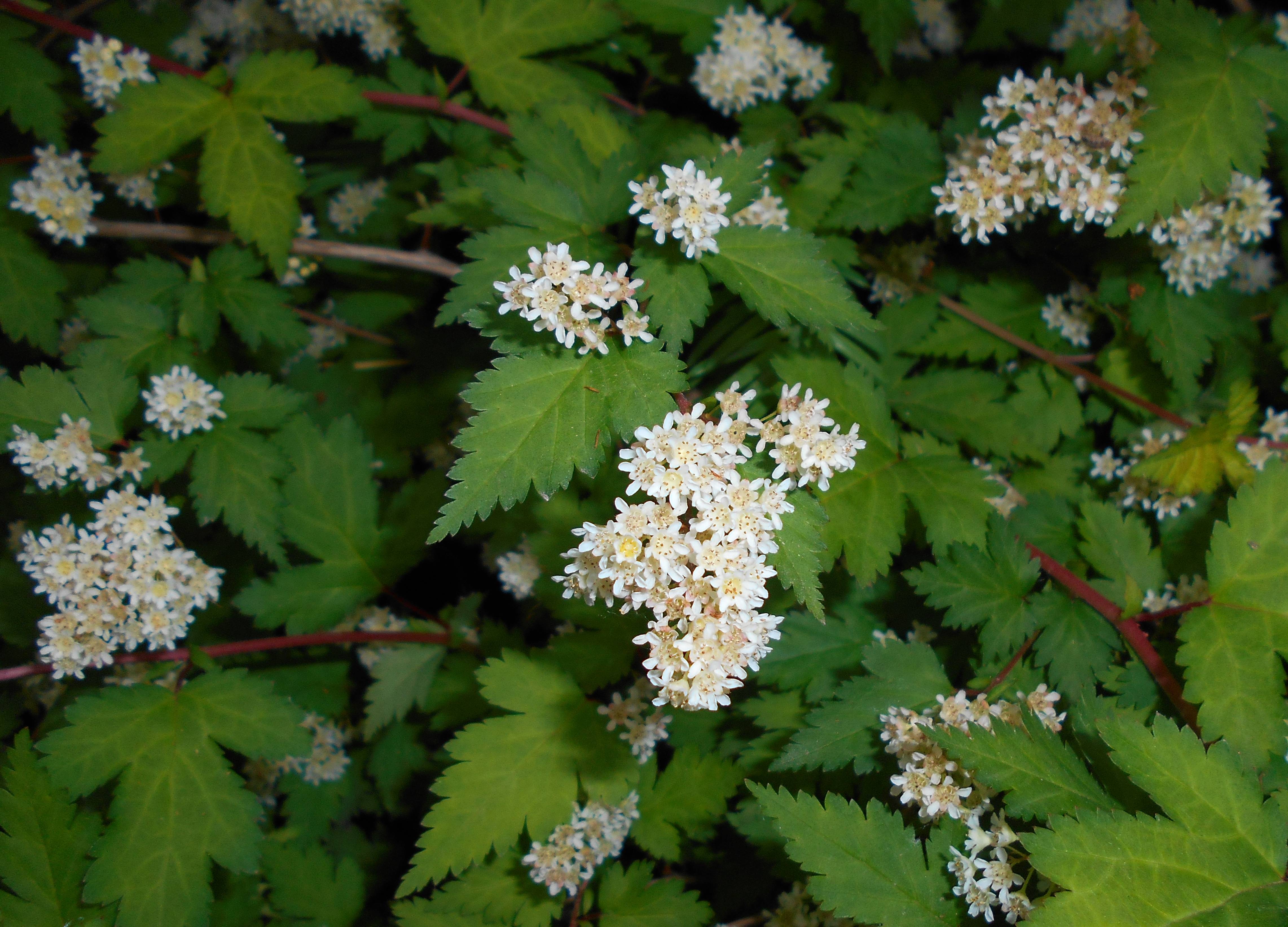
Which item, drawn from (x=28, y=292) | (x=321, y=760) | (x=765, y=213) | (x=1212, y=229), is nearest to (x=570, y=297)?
(x=765, y=213)

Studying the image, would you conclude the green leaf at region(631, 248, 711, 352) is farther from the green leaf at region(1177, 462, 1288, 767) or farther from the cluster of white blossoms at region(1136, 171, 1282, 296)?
the cluster of white blossoms at region(1136, 171, 1282, 296)

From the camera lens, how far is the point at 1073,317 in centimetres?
323

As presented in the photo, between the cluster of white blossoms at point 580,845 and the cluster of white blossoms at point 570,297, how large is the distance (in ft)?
5.81

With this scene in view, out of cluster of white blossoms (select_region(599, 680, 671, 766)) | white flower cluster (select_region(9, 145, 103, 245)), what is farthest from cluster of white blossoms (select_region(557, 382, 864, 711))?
white flower cluster (select_region(9, 145, 103, 245))

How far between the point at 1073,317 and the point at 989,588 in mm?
1443

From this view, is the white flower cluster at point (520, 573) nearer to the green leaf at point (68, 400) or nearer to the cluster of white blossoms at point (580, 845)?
the cluster of white blossoms at point (580, 845)

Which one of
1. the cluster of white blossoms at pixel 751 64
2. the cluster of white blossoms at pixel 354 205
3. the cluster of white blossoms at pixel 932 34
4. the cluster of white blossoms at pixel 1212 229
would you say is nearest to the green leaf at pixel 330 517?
the cluster of white blossoms at pixel 354 205

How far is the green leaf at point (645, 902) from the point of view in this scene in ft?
9.04

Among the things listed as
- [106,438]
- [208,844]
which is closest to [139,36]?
[106,438]

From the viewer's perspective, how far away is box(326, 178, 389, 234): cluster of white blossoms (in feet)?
13.3

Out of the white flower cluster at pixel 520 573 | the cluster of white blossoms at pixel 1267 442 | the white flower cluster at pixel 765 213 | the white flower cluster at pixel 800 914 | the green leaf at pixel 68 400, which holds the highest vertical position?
the white flower cluster at pixel 765 213

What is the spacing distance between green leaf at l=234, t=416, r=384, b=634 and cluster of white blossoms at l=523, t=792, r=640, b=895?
1.30 meters

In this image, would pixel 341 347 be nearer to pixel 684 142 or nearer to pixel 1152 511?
pixel 684 142

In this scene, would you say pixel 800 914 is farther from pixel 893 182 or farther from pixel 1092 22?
pixel 1092 22
